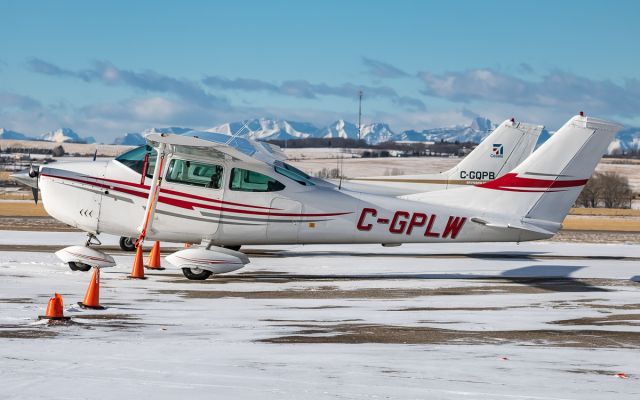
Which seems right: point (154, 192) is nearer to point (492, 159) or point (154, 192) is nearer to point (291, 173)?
point (291, 173)

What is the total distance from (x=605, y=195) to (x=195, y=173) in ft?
195

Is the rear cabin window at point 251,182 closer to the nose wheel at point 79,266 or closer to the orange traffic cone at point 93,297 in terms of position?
the nose wheel at point 79,266

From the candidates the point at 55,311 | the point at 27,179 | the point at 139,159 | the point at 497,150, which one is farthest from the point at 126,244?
the point at 497,150

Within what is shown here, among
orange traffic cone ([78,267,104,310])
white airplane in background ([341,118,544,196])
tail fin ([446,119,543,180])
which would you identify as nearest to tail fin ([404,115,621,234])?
orange traffic cone ([78,267,104,310])

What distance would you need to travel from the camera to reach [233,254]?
48.4 feet

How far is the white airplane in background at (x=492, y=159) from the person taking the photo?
23812 millimetres

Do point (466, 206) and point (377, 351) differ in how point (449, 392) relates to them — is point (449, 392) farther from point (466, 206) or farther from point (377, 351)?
point (466, 206)

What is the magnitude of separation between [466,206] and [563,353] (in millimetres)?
6690

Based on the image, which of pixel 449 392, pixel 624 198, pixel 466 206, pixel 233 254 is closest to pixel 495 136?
pixel 466 206

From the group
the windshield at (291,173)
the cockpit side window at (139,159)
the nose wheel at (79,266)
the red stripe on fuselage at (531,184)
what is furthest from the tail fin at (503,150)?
the nose wheel at (79,266)

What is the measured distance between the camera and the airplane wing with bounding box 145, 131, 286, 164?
1352 centimetres

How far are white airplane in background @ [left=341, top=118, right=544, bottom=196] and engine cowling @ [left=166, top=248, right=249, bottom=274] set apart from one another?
9460mm

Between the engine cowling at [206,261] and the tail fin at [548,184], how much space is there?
3901mm

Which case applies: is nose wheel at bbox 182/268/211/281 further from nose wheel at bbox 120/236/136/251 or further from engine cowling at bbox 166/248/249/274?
nose wheel at bbox 120/236/136/251
